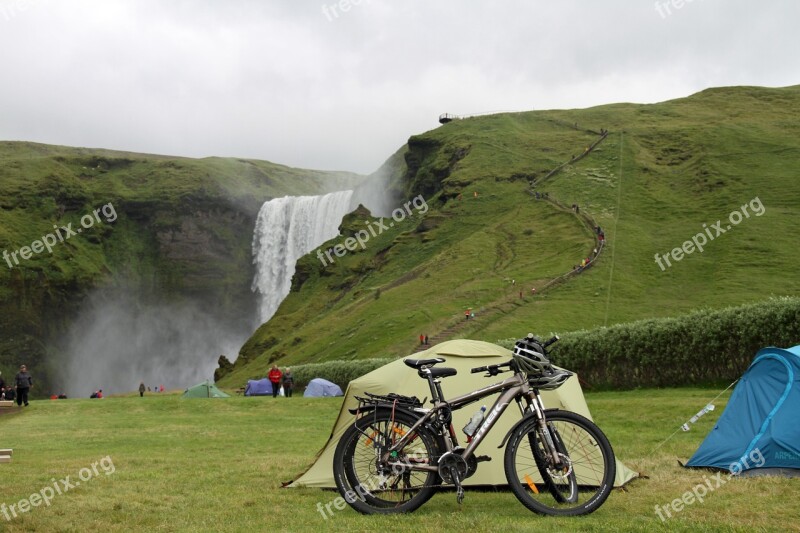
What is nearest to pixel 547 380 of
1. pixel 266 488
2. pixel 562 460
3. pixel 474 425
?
pixel 562 460

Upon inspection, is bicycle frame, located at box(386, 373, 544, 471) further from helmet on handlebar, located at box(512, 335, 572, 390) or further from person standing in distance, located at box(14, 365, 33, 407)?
person standing in distance, located at box(14, 365, 33, 407)

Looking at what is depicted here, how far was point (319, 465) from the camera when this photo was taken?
12609 millimetres

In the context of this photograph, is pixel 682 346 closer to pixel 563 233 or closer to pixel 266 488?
pixel 266 488

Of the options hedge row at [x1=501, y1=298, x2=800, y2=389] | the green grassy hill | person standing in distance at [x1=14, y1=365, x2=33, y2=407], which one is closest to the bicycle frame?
hedge row at [x1=501, y1=298, x2=800, y2=389]

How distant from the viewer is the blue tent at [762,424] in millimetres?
11695

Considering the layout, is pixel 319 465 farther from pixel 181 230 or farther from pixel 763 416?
pixel 181 230

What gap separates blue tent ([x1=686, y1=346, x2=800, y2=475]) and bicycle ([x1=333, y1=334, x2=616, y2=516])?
4181mm

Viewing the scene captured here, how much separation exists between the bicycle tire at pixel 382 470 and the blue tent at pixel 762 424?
600 cm

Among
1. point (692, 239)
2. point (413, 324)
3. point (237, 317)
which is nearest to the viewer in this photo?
point (413, 324)

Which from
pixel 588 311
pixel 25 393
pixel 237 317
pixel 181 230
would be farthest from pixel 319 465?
pixel 181 230

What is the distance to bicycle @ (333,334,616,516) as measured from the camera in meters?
8.87

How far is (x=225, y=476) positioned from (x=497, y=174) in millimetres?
101971

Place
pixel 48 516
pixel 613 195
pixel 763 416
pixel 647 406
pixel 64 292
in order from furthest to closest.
A: pixel 64 292 → pixel 613 195 → pixel 647 406 → pixel 763 416 → pixel 48 516

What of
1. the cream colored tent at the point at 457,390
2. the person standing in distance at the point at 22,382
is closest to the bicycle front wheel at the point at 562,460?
the cream colored tent at the point at 457,390
